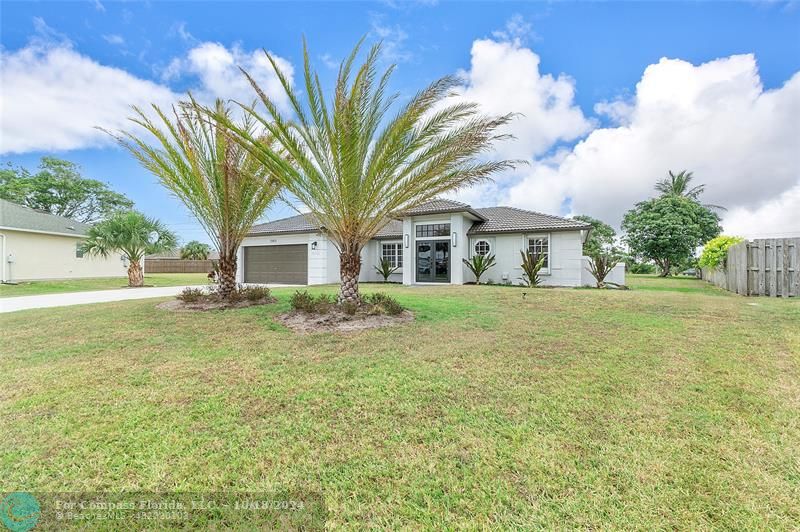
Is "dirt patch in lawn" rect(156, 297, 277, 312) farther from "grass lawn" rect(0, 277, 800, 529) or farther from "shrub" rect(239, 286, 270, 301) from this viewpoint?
"grass lawn" rect(0, 277, 800, 529)

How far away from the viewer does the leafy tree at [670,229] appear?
29.2 m

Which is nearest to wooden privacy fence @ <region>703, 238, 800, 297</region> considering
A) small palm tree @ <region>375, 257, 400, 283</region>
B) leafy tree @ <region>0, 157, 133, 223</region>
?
small palm tree @ <region>375, 257, 400, 283</region>

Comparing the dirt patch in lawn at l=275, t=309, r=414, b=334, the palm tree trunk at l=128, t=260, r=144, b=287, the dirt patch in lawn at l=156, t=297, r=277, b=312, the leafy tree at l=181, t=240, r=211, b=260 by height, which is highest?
the leafy tree at l=181, t=240, r=211, b=260

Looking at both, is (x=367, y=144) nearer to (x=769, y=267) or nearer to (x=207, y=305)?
(x=207, y=305)

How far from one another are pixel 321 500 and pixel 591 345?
16.3 feet

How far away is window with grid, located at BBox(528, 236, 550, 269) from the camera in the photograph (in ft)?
54.1

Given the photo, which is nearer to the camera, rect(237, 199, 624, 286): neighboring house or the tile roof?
the tile roof

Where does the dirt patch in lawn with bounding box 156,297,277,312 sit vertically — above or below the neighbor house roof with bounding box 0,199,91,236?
below

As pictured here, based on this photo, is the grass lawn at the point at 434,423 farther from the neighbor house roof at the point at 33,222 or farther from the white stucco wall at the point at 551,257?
the neighbor house roof at the point at 33,222

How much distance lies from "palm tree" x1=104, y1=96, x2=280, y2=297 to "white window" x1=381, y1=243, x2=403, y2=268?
10619mm

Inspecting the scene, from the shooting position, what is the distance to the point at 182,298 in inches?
376

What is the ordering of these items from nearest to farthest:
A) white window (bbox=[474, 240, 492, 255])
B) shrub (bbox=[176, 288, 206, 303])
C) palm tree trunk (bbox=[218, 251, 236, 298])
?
shrub (bbox=[176, 288, 206, 303]) → palm tree trunk (bbox=[218, 251, 236, 298]) → white window (bbox=[474, 240, 492, 255])

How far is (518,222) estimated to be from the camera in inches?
687

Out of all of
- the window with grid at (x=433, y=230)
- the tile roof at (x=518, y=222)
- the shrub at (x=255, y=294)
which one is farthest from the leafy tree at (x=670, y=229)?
the shrub at (x=255, y=294)
